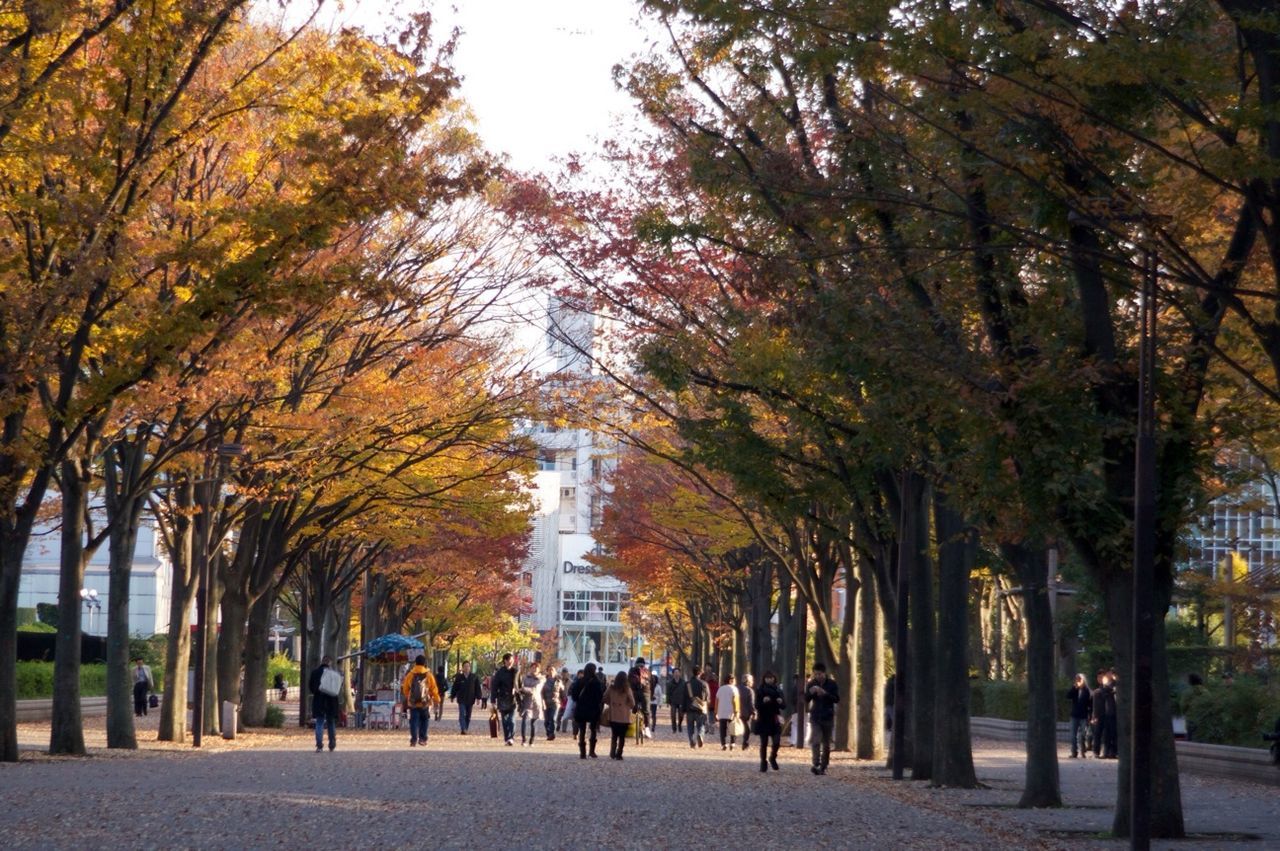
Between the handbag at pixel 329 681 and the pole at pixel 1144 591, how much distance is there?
1646 cm

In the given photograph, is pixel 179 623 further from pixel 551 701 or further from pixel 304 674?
pixel 304 674

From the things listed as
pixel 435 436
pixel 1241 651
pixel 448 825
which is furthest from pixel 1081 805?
pixel 1241 651

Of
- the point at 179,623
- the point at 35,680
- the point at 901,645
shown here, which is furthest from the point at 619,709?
the point at 35,680

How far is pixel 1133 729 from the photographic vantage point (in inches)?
470

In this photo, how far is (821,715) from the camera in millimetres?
24672

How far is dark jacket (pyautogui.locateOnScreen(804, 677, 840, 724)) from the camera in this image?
80.9 ft

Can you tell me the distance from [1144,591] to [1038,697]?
620 cm

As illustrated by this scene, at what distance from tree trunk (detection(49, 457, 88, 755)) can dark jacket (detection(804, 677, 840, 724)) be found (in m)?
10.7

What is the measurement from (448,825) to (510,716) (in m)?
19.3

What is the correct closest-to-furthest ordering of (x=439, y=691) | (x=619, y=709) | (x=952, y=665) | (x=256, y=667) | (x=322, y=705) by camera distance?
1. (x=952, y=665)
2. (x=322, y=705)
3. (x=619, y=709)
4. (x=256, y=667)
5. (x=439, y=691)

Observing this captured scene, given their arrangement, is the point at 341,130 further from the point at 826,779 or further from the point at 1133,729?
the point at 826,779

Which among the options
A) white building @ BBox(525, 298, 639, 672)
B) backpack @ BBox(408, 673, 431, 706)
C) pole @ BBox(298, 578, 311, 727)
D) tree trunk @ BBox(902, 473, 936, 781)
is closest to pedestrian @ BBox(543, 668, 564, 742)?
pole @ BBox(298, 578, 311, 727)

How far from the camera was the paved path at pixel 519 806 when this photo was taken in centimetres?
1295

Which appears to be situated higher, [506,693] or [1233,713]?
[1233,713]
